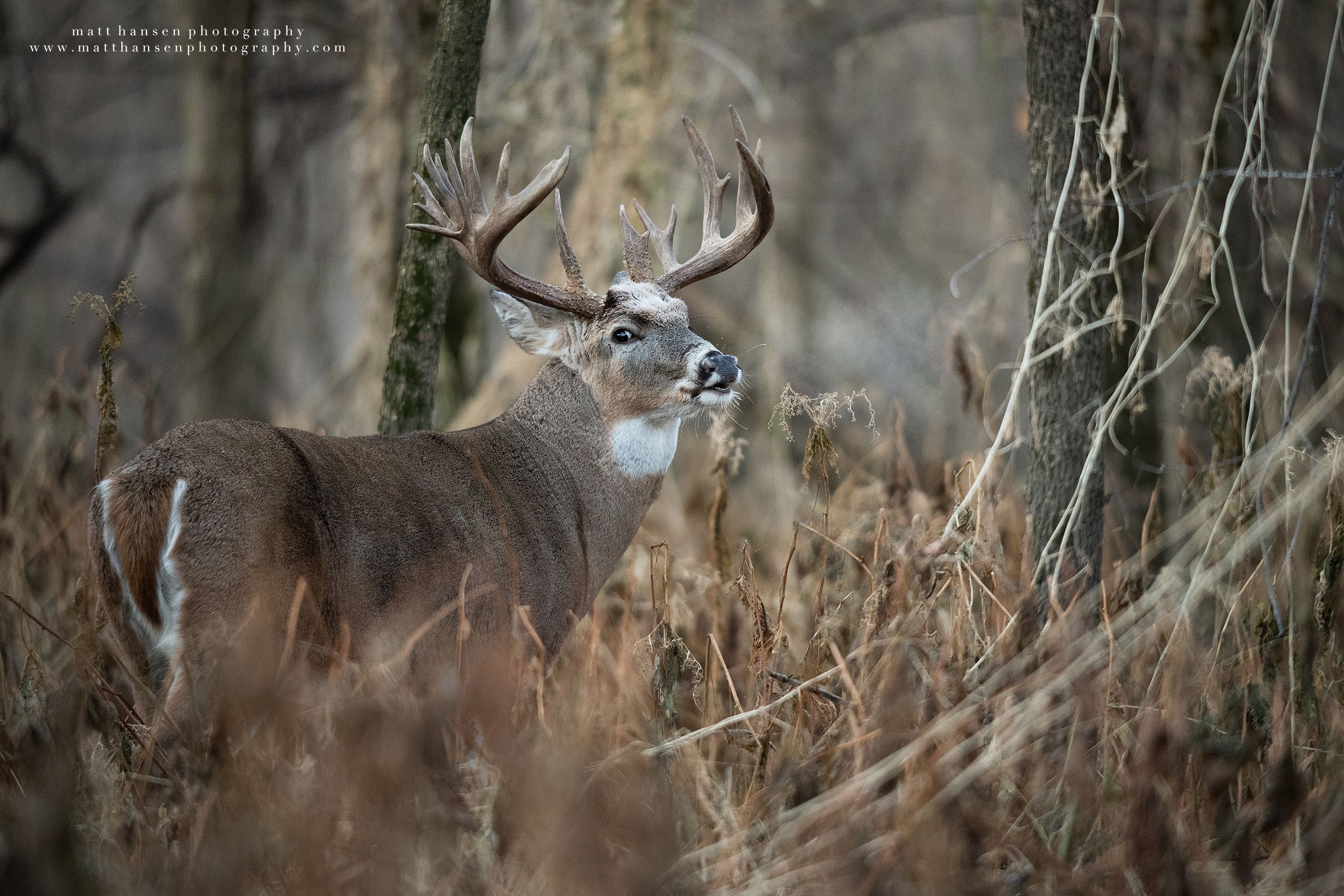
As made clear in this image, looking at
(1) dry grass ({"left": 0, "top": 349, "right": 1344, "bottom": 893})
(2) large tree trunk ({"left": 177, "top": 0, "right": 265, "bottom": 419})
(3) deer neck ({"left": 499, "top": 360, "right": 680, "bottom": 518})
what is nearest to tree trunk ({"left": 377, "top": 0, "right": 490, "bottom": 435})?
(3) deer neck ({"left": 499, "top": 360, "right": 680, "bottom": 518})

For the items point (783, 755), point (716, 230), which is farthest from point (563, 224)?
point (783, 755)

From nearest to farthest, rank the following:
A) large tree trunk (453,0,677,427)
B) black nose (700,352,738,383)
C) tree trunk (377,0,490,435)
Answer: tree trunk (377,0,490,435)
black nose (700,352,738,383)
large tree trunk (453,0,677,427)

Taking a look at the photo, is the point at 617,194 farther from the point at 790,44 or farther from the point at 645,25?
the point at 790,44

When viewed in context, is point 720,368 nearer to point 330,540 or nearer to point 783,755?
point 330,540

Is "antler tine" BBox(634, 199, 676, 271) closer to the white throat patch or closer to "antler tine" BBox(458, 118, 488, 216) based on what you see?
the white throat patch

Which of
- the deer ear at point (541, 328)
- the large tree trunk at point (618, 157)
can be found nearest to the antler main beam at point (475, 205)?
the deer ear at point (541, 328)

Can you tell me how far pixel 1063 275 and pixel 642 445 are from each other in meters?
1.75

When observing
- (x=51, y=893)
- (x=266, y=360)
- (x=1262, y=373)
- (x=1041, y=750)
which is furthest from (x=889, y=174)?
(x=51, y=893)

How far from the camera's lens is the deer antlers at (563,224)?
4.42m

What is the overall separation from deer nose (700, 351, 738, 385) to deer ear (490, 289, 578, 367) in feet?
1.91

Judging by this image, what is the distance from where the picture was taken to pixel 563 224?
4.66m

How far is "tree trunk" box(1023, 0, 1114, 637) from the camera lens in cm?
426

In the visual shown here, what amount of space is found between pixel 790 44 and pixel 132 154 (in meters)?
9.56

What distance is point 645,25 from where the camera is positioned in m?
7.37
